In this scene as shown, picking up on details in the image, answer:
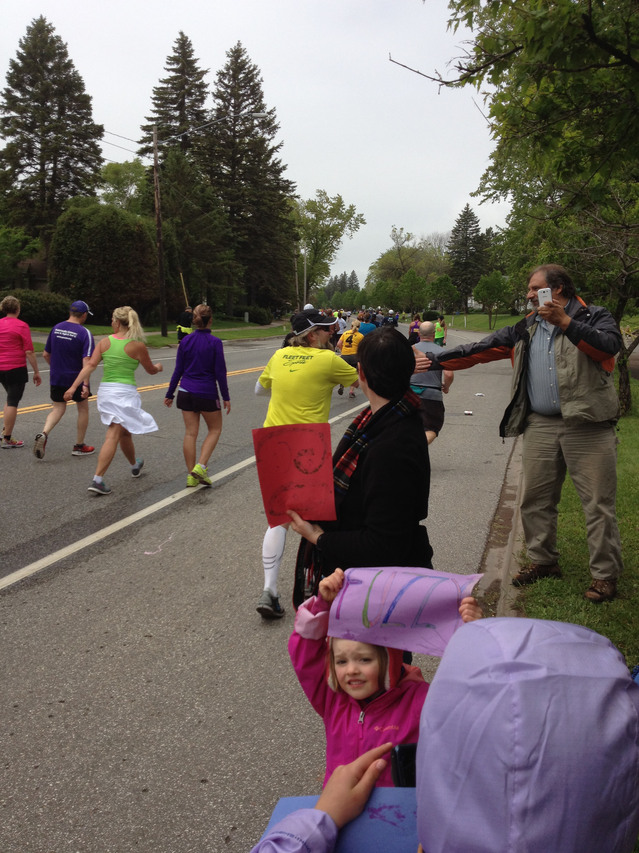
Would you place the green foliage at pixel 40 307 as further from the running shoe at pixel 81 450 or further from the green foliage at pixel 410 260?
the green foliage at pixel 410 260

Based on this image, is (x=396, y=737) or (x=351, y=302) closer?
(x=396, y=737)

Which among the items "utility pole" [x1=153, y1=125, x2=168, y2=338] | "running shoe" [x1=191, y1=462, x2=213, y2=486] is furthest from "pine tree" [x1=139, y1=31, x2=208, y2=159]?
"running shoe" [x1=191, y1=462, x2=213, y2=486]

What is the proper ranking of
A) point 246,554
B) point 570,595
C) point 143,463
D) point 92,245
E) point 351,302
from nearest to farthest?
point 570,595
point 246,554
point 143,463
point 92,245
point 351,302

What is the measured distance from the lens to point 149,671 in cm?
371

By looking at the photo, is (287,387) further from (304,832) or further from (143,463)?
(143,463)

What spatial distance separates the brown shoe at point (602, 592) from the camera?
438 cm

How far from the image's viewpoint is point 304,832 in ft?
4.80

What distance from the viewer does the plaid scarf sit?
228 centimetres

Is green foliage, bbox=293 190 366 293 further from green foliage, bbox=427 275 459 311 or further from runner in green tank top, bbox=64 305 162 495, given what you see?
runner in green tank top, bbox=64 305 162 495

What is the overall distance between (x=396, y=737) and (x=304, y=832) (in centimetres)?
51

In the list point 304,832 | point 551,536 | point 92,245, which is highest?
point 92,245

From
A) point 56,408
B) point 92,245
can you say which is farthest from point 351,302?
point 56,408

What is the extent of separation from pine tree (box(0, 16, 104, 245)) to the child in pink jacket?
5436 cm

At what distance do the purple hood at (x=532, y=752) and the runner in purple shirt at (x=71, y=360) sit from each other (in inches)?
313
